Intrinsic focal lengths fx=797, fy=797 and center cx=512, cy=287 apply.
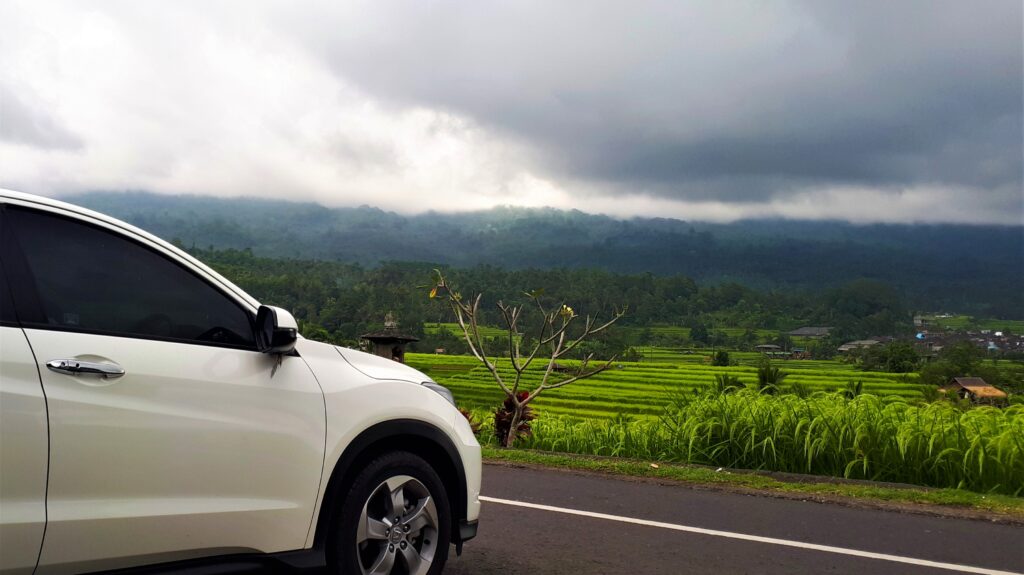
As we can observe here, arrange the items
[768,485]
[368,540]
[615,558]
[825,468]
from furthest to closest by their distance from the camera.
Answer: [825,468]
[768,485]
[615,558]
[368,540]

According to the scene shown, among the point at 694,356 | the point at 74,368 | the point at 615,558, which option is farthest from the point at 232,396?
the point at 694,356

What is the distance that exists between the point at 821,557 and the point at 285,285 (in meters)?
59.5

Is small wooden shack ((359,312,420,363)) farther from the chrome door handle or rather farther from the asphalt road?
the chrome door handle

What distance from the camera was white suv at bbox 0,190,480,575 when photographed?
9.59 feet

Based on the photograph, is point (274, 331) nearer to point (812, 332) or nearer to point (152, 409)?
point (152, 409)

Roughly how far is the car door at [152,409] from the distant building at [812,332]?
98.1 m

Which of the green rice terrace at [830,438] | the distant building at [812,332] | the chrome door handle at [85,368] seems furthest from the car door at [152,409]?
the distant building at [812,332]

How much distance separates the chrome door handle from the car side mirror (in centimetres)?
62

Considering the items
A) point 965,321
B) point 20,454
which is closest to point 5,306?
point 20,454

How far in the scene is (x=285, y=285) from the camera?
61469 millimetres

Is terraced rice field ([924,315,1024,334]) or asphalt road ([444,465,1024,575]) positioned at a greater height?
terraced rice field ([924,315,1024,334])

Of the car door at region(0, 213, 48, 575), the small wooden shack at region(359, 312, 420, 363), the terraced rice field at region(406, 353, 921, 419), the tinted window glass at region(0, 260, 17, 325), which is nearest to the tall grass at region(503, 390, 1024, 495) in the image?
the small wooden shack at region(359, 312, 420, 363)

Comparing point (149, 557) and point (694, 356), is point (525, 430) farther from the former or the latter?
point (694, 356)

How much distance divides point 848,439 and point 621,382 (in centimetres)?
5918
